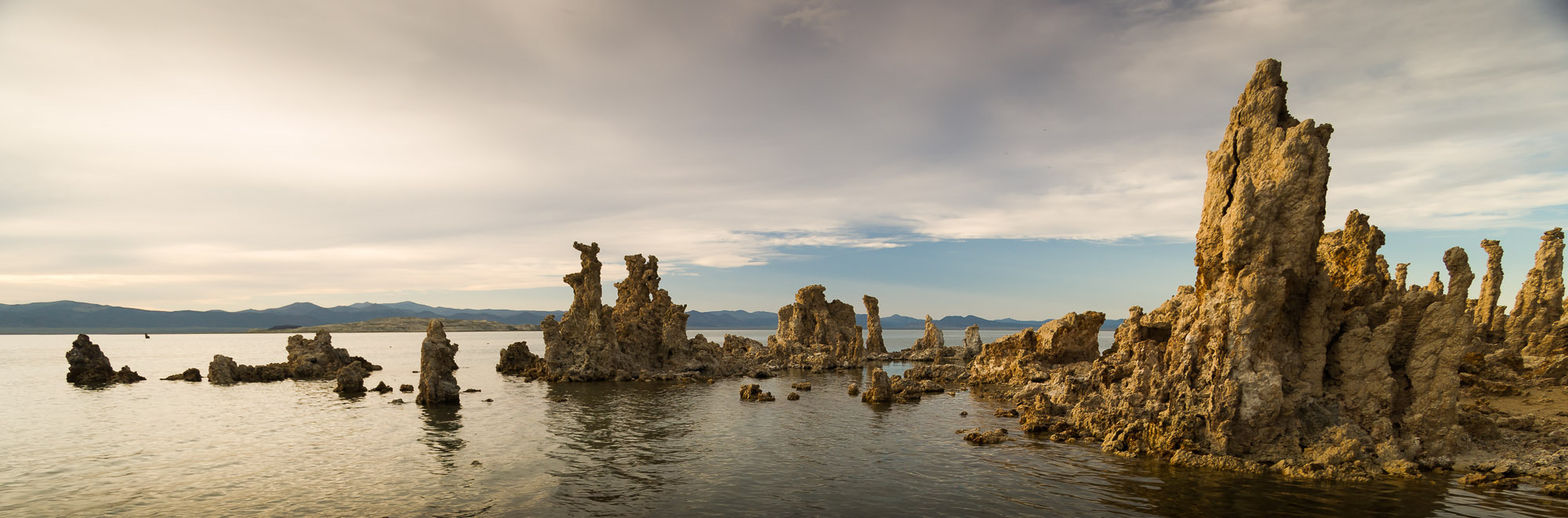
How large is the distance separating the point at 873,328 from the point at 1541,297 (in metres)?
74.2

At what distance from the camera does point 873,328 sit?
108938mm

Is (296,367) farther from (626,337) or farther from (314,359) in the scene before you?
(626,337)

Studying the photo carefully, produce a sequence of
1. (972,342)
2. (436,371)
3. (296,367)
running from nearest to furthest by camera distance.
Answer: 1. (436,371)
2. (296,367)
3. (972,342)

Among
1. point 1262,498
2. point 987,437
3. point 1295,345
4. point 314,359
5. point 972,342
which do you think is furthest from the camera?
point 972,342

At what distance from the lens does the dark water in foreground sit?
20688 millimetres

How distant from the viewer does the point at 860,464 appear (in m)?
27.2

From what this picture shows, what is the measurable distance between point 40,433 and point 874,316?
9328 centimetres

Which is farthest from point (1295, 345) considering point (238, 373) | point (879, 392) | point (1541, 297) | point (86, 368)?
point (86, 368)

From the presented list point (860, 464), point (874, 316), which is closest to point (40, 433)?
point (860, 464)

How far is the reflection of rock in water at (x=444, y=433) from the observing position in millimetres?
28734

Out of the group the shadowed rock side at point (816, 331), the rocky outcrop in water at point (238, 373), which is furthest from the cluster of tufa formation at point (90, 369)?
the shadowed rock side at point (816, 331)

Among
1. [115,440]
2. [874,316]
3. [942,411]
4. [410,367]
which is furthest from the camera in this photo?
[874,316]

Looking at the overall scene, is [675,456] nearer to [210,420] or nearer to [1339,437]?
[1339,437]

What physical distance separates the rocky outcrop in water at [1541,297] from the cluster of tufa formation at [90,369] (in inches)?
4987
